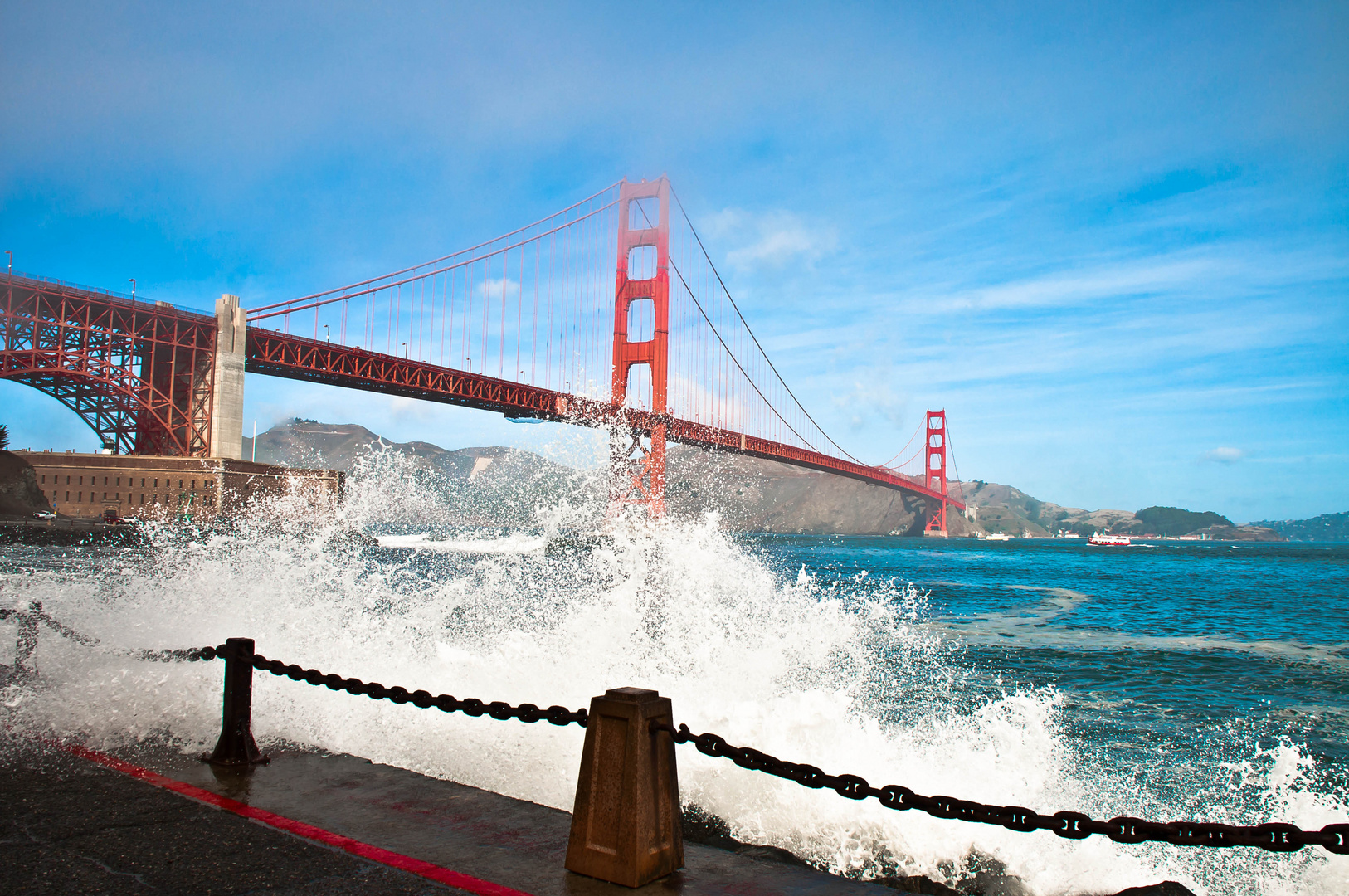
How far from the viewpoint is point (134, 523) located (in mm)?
35938

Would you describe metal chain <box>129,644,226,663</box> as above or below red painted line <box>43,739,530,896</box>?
above

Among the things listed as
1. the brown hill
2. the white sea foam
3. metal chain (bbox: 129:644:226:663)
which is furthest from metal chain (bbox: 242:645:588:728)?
the brown hill

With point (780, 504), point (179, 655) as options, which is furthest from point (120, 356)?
point (780, 504)

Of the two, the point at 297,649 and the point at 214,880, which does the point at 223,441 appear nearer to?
the point at 297,649

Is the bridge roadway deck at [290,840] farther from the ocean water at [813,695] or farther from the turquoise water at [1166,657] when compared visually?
the turquoise water at [1166,657]

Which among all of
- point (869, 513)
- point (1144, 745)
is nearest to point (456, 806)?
point (1144, 745)

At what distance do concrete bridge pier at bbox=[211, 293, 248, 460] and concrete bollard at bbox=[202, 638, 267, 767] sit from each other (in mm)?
37807

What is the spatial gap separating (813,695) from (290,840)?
4.41 metres

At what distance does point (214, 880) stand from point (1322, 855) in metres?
5.59

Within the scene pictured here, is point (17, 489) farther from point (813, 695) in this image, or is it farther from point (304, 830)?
point (304, 830)

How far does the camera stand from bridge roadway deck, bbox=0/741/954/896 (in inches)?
101

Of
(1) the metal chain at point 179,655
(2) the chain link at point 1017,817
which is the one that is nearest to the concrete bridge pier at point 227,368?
(1) the metal chain at point 179,655

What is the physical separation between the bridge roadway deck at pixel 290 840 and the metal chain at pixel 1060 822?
1.17 feet

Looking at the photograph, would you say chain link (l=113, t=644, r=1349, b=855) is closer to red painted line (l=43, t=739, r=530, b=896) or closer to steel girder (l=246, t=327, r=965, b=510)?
red painted line (l=43, t=739, r=530, b=896)
